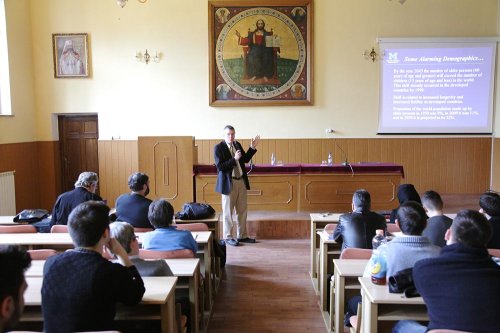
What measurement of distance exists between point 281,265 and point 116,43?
601 centimetres

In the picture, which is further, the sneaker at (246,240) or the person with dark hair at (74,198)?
the sneaker at (246,240)

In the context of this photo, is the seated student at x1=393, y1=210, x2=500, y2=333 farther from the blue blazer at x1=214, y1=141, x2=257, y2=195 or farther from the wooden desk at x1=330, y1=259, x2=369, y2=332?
the blue blazer at x1=214, y1=141, x2=257, y2=195

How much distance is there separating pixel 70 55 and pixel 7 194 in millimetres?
3059

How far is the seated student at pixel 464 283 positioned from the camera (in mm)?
1907

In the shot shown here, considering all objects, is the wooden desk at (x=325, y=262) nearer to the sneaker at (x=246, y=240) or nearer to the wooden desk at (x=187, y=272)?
the wooden desk at (x=187, y=272)

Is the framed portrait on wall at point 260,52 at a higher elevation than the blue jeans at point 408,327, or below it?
higher

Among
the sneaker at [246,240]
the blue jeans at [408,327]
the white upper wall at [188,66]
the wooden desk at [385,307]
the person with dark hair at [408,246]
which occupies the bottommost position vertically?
the sneaker at [246,240]

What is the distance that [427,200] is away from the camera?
3438mm

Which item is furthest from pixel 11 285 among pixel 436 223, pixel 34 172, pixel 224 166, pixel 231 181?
pixel 34 172

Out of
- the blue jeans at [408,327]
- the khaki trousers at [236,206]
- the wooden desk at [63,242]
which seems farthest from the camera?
the khaki trousers at [236,206]

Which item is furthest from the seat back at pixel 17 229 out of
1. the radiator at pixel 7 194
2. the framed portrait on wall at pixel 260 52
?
the framed portrait on wall at pixel 260 52

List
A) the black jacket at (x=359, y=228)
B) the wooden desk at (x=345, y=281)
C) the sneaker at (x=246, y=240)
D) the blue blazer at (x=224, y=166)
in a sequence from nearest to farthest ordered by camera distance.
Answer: the wooden desk at (x=345, y=281) → the black jacket at (x=359, y=228) → the blue blazer at (x=224, y=166) → the sneaker at (x=246, y=240)

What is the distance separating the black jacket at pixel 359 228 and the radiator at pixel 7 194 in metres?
6.22

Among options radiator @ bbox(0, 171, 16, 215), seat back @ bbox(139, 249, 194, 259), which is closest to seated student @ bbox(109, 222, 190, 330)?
seat back @ bbox(139, 249, 194, 259)
